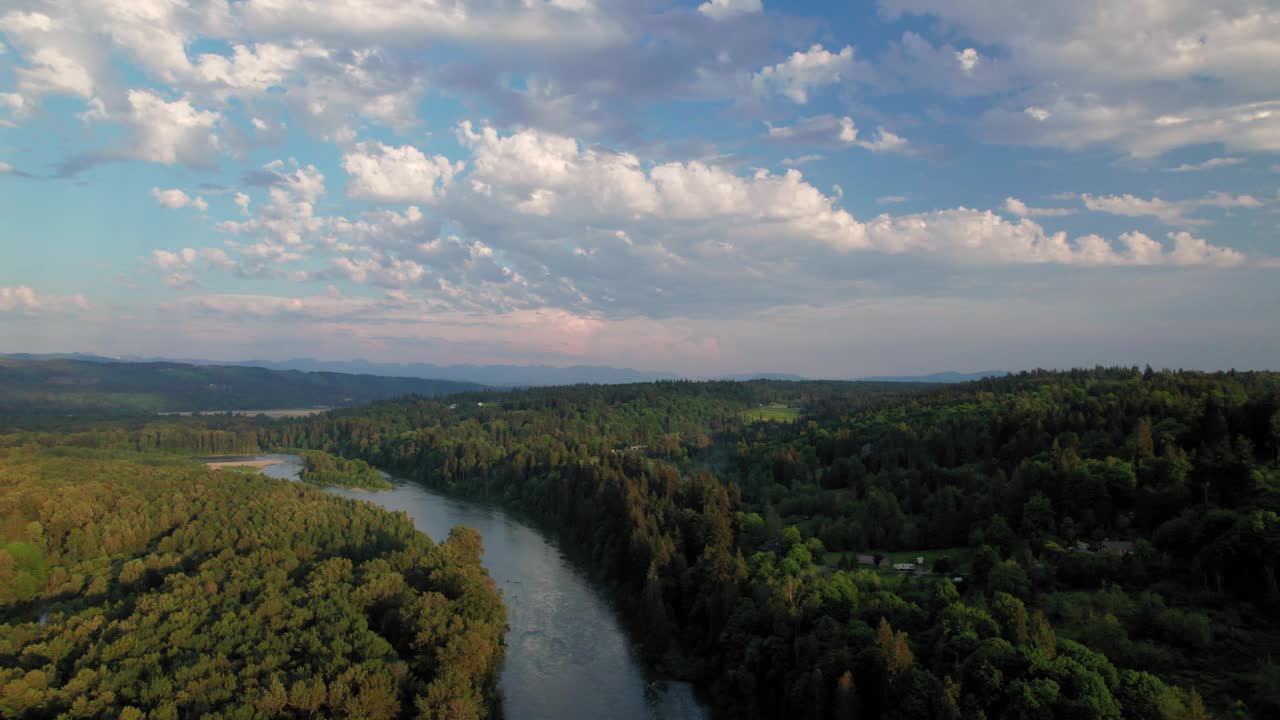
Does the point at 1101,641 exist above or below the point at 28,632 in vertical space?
above

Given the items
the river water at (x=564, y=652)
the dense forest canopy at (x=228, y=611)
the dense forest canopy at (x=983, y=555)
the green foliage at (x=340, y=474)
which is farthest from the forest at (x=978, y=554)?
the green foliage at (x=340, y=474)

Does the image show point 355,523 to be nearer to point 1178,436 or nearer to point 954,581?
point 954,581

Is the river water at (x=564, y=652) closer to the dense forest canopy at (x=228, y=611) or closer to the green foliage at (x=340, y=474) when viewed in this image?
the dense forest canopy at (x=228, y=611)

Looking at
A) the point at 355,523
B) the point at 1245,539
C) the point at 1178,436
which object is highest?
the point at 1178,436

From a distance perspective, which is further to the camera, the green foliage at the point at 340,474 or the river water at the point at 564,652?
the green foliage at the point at 340,474

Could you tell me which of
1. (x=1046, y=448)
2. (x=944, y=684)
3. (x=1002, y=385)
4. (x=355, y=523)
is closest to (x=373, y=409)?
(x=355, y=523)

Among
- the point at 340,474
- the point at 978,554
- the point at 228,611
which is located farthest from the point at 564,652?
the point at 340,474

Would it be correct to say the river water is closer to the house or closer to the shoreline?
the house

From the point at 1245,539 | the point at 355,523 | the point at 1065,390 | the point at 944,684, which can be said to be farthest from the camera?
the point at 1065,390
